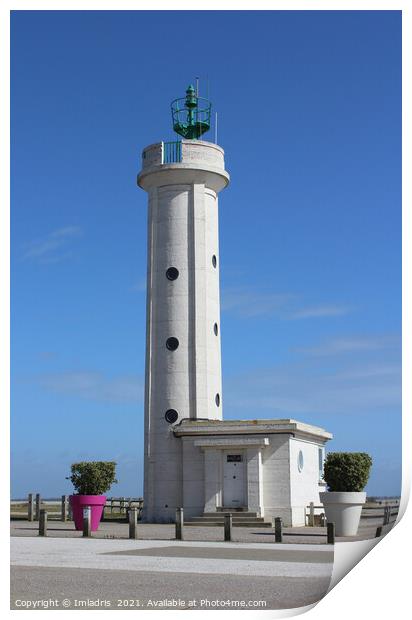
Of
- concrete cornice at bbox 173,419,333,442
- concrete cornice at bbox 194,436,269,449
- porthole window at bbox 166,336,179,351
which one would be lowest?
concrete cornice at bbox 194,436,269,449

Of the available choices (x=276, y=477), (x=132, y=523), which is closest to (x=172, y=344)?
(x=276, y=477)

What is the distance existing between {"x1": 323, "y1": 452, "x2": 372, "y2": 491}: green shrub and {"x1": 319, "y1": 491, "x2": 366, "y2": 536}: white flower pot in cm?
43

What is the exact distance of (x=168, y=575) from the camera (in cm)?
1421

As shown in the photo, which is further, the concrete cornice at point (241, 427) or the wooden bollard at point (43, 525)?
the concrete cornice at point (241, 427)

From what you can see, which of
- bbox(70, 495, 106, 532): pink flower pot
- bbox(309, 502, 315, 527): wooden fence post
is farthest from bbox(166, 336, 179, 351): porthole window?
bbox(70, 495, 106, 532): pink flower pot

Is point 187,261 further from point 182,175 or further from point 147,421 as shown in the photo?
point 147,421

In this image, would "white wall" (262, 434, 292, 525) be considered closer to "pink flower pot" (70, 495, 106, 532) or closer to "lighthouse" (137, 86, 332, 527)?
"lighthouse" (137, 86, 332, 527)

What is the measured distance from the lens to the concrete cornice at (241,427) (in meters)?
31.8

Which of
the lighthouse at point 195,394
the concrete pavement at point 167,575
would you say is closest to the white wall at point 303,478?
the lighthouse at point 195,394

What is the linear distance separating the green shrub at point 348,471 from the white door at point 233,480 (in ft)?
27.4

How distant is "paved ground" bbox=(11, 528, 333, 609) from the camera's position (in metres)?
11.7

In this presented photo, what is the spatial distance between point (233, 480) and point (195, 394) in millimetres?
3633

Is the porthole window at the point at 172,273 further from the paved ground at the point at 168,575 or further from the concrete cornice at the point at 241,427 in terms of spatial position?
the paved ground at the point at 168,575

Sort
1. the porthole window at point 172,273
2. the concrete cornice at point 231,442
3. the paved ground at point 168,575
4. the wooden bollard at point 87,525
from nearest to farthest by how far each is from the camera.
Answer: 1. the paved ground at point 168,575
2. the wooden bollard at point 87,525
3. the concrete cornice at point 231,442
4. the porthole window at point 172,273
